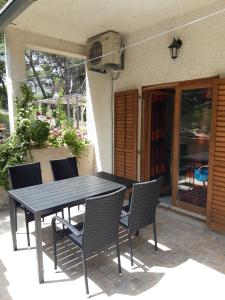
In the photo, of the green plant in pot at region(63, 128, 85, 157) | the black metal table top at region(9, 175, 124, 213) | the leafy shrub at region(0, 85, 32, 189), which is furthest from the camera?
the green plant in pot at region(63, 128, 85, 157)

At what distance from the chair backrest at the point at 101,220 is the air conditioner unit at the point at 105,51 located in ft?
10.8

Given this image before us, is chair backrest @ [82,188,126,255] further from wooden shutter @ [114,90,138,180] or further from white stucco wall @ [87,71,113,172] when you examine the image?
white stucco wall @ [87,71,113,172]

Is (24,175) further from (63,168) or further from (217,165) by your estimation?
(217,165)

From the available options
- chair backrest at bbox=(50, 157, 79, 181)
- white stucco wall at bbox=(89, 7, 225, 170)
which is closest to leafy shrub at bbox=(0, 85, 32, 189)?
chair backrest at bbox=(50, 157, 79, 181)

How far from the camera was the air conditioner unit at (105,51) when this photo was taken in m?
4.86

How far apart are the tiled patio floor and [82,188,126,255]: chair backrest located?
0.45 m

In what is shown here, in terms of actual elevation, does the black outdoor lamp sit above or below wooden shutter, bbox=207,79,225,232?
above

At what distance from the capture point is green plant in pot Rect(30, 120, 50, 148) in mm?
4800

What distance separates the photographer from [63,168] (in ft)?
14.0

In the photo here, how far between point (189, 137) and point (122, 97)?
166 cm

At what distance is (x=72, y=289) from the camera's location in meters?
2.52

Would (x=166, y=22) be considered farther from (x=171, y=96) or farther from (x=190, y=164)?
(x=190, y=164)

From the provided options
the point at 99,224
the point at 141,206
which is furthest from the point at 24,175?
the point at 141,206

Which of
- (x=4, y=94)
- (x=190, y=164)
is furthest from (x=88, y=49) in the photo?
(x=4, y=94)
